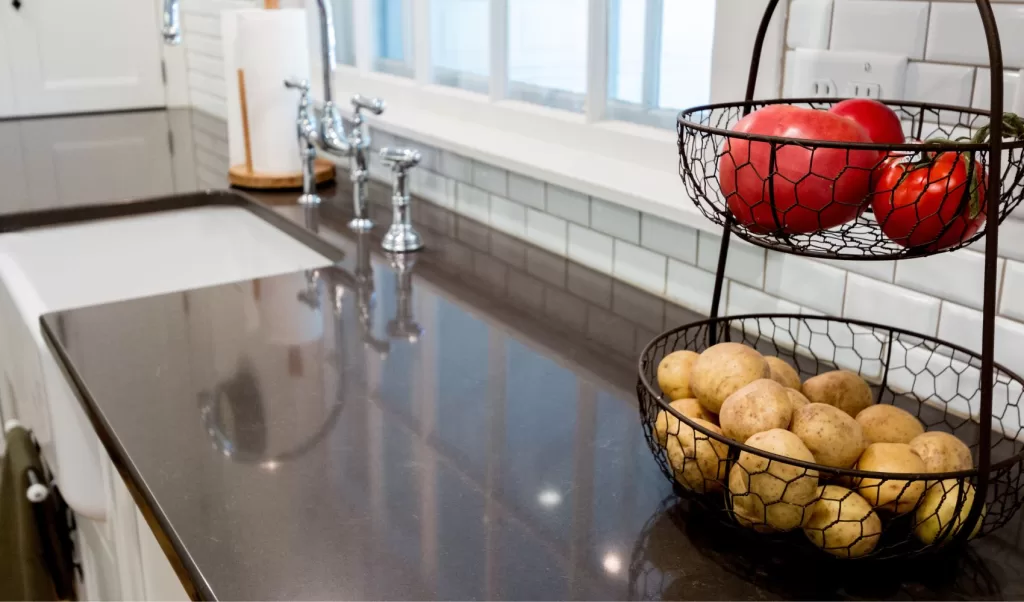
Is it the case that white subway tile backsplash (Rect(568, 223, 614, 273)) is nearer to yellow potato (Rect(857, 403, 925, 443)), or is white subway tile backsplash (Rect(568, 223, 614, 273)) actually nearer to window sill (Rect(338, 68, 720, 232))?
window sill (Rect(338, 68, 720, 232))

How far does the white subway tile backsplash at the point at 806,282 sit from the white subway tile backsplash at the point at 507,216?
0.54 metres

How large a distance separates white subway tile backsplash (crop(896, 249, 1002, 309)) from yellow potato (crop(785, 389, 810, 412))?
25 cm

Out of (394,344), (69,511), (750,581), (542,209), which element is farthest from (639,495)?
(69,511)

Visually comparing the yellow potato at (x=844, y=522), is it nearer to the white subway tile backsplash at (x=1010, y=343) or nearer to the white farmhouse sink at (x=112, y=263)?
the white subway tile backsplash at (x=1010, y=343)

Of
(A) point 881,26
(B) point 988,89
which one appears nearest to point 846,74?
(A) point 881,26

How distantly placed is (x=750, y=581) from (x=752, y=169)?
1.02 ft

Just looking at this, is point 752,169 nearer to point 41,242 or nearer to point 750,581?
point 750,581

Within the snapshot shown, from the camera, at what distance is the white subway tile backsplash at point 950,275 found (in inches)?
35.4

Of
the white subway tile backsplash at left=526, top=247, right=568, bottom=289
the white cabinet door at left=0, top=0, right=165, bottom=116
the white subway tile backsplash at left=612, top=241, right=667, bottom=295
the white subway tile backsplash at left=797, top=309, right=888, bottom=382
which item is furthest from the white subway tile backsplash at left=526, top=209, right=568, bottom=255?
the white cabinet door at left=0, top=0, right=165, bottom=116

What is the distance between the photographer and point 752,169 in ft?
2.20

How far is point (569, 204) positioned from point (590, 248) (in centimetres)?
8

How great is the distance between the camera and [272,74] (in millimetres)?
1884

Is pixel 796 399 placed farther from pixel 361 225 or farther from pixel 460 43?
pixel 460 43

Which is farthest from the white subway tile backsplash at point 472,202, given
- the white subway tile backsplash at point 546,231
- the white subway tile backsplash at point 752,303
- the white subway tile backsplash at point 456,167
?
the white subway tile backsplash at point 752,303
